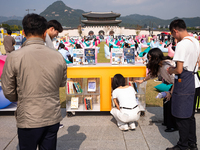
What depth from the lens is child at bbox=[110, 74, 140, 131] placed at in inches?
135

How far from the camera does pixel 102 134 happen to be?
3424 millimetres

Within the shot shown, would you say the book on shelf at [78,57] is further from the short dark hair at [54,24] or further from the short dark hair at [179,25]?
the short dark hair at [179,25]

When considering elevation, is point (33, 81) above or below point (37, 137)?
above

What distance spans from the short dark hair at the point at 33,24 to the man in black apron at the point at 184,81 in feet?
5.74

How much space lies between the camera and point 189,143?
2863 millimetres

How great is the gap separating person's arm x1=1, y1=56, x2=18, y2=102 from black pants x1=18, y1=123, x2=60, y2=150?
0.34m

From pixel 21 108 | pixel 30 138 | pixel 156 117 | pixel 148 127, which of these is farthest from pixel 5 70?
pixel 156 117

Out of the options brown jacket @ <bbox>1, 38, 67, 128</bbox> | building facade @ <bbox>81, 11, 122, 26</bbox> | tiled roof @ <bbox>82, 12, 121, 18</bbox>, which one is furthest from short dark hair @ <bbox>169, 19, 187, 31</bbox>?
tiled roof @ <bbox>82, 12, 121, 18</bbox>

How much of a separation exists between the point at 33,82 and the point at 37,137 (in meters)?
0.52

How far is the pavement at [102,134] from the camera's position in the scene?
3.05 m

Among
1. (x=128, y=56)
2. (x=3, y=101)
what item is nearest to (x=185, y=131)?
(x=128, y=56)

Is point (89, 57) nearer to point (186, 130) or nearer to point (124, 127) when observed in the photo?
point (124, 127)

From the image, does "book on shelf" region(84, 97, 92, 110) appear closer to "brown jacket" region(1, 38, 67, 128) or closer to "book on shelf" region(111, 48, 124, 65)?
"book on shelf" region(111, 48, 124, 65)

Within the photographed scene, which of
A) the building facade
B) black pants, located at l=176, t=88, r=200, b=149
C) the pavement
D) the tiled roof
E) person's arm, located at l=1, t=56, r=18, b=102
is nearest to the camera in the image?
person's arm, located at l=1, t=56, r=18, b=102
